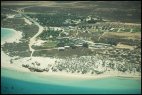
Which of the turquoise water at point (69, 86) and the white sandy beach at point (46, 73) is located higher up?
the white sandy beach at point (46, 73)

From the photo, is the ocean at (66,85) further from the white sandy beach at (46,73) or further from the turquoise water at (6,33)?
the turquoise water at (6,33)

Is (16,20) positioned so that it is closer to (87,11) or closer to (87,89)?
(87,11)

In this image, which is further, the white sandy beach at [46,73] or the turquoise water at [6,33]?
the turquoise water at [6,33]

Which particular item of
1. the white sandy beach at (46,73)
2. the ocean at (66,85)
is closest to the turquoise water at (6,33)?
the white sandy beach at (46,73)

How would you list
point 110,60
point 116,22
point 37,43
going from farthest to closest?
point 116,22
point 37,43
point 110,60

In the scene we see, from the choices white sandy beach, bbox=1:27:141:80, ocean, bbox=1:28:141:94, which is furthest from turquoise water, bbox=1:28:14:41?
ocean, bbox=1:28:141:94

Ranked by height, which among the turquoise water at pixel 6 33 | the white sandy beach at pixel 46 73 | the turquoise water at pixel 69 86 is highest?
the turquoise water at pixel 6 33

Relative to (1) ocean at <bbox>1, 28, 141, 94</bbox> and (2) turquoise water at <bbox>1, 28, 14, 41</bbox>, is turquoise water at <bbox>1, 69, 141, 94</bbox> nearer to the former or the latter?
(1) ocean at <bbox>1, 28, 141, 94</bbox>

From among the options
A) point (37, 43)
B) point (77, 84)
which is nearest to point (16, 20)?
point (37, 43)
